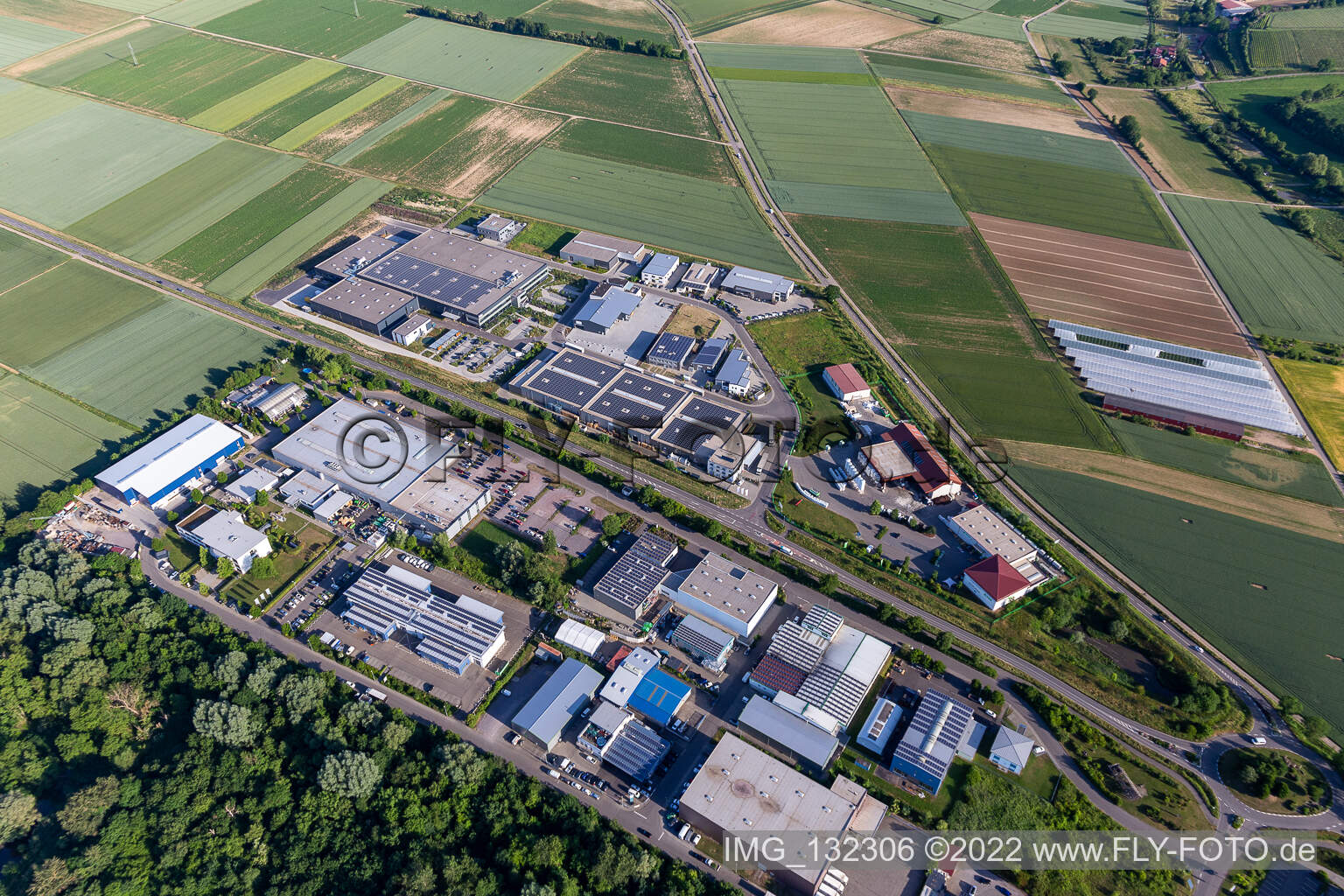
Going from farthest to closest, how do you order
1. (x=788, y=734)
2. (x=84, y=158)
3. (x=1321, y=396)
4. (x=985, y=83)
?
(x=985, y=83) → (x=84, y=158) → (x=1321, y=396) → (x=788, y=734)

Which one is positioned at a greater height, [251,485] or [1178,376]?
[1178,376]

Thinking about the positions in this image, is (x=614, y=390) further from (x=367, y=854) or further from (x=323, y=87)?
(x=323, y=87)

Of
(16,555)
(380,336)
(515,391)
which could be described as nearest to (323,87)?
(380,336)

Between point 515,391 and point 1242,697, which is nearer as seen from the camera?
point 1242,697

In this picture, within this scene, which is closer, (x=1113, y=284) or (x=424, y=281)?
(x=424, y=281)

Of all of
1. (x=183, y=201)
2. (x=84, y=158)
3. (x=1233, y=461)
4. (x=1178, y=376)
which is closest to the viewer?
(x=1233, y=461)

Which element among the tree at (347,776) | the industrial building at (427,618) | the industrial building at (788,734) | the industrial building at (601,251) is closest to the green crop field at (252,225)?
the industrial building at (601,251)

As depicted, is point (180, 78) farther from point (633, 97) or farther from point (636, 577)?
point (636, 577)

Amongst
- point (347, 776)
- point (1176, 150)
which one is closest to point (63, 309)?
point (347, 776)
